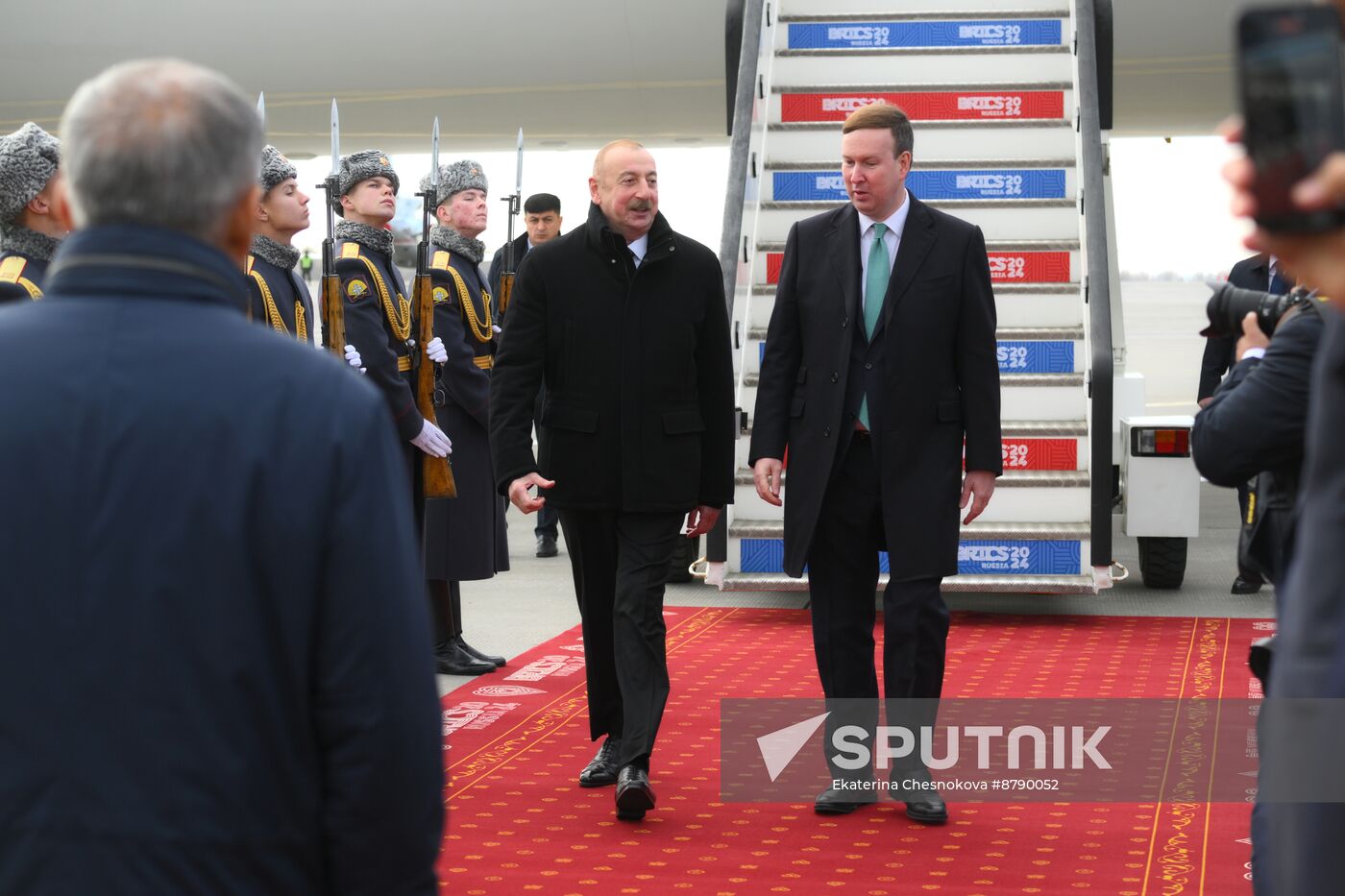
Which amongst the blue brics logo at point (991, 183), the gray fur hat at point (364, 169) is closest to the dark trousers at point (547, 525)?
the blue brics logo at point (991, 183)

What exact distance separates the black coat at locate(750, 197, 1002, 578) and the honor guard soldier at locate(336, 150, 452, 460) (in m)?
1.42

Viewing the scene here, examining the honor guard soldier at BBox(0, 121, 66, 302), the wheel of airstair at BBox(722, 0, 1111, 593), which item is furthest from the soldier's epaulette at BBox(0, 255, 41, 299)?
the wheel of airstair at BBox(722, 0, 1111, 593)

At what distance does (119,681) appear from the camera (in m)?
1.32

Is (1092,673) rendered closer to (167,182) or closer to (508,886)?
(508,886)

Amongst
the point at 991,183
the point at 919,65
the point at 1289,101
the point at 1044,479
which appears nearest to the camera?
the point at 1289,101

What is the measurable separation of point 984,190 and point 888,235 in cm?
362

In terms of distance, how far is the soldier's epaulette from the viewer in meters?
3.11

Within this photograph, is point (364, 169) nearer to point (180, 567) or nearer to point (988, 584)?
point (988, 584)

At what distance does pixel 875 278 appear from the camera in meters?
3.96

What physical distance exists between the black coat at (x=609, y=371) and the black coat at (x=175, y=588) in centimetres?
253

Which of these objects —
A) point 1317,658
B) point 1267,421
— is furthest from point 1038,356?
point 1317,658

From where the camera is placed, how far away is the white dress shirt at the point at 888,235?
395 centimetres

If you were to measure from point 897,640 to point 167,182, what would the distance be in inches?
107

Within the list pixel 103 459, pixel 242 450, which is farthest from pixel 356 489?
pixel 103 459
